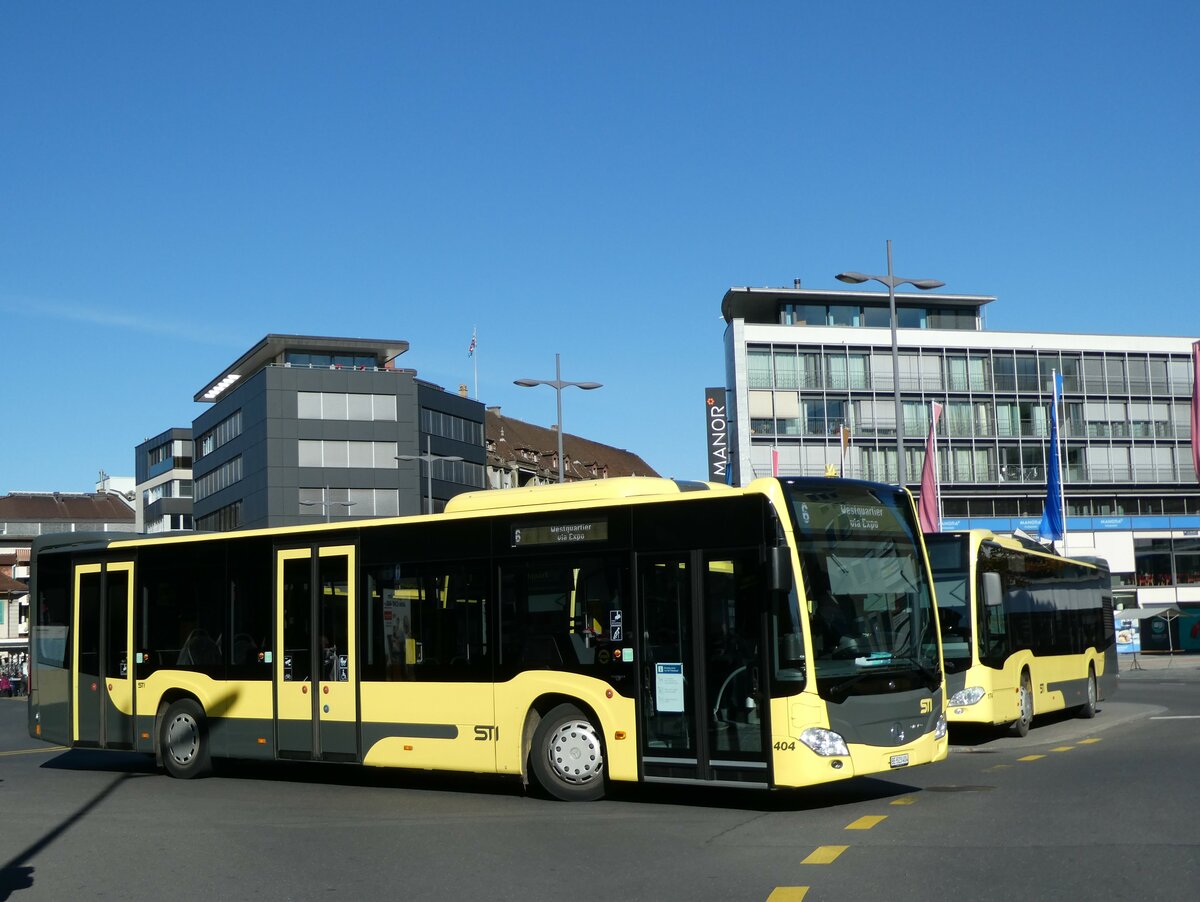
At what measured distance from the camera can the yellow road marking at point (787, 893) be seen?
8.40 metres

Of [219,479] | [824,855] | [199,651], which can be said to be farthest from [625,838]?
[219,479]

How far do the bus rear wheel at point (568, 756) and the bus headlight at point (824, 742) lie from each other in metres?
2.22

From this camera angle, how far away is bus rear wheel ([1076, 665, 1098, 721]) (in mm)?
25266

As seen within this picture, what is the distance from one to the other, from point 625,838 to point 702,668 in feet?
6.63

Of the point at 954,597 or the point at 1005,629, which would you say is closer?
the point at 954,597

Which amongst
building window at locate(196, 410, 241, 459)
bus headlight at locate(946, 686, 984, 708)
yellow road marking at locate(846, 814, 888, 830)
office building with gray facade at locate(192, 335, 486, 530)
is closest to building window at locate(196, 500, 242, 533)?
office building with gray facade at locate(192, 335, 486, 530)

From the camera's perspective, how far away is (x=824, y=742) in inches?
475

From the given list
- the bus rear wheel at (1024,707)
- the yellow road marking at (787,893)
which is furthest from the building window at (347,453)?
the yellow road marking at (787,893)

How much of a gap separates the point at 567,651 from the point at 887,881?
533cm

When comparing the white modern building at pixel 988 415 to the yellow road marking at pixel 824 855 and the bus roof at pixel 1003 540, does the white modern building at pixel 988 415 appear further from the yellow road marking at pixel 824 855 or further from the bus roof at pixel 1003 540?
the yellow road marking at pixel 824 855

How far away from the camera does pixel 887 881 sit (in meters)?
8.83

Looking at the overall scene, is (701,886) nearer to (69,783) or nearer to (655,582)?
(655,582)

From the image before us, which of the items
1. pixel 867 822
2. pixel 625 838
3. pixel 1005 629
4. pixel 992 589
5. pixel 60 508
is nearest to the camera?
pixel 625 838

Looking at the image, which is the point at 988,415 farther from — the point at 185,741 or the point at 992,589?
the point at 185,741
